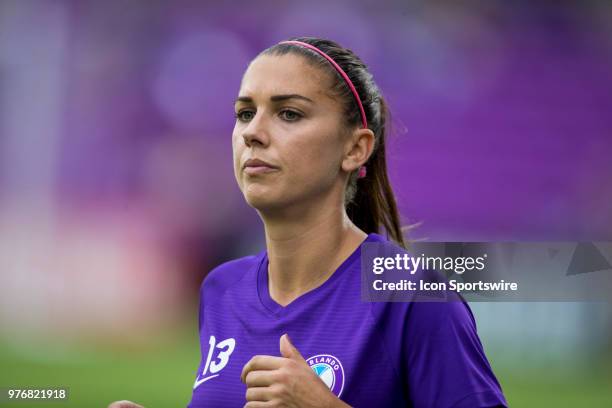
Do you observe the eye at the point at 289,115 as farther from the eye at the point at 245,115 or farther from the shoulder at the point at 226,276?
the shoulder at the point at 226,276

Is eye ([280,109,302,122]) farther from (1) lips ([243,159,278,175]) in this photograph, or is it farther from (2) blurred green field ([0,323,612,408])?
(2) blurred green field ([0,323,612,408])

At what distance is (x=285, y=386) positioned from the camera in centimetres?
165

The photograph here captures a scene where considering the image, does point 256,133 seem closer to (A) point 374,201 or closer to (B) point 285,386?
(A) point 374,201

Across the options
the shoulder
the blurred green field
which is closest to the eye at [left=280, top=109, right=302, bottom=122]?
the shoulder

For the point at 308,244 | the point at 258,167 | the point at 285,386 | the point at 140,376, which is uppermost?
the point at 140,376

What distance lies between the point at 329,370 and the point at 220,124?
5.28 meters

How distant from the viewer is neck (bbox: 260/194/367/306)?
201 cm

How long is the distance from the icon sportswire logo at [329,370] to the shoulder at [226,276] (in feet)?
1.65

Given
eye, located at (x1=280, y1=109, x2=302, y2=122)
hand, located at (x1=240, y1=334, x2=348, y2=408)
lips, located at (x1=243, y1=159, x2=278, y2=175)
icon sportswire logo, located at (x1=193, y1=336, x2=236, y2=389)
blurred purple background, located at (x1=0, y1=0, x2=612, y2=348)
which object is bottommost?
hand, located at (x1=240, y1=334, x2=348, y2=408)

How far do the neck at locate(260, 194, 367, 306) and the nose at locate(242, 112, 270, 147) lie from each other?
199 mm

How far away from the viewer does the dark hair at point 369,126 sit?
2.04 m

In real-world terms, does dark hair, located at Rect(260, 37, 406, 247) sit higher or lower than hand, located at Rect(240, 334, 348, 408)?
higher

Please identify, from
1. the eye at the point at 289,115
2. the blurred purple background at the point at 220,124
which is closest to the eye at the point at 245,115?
the eye at the point at 289,115

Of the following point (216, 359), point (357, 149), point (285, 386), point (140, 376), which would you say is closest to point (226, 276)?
point (216, 359)
